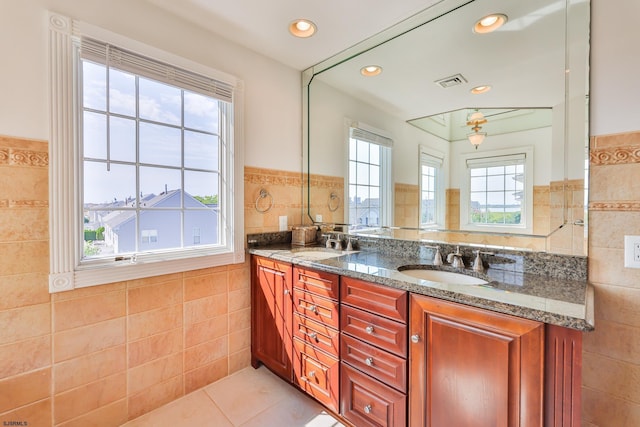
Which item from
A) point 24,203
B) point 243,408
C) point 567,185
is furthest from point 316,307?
point 24,203

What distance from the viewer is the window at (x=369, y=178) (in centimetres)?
204

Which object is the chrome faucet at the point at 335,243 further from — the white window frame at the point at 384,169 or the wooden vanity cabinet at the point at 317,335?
the wooden vanity cabinet at the point at 317,335

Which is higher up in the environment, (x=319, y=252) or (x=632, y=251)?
(x=632, y=251)

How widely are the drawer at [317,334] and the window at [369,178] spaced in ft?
2.79

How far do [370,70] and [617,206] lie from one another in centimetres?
163

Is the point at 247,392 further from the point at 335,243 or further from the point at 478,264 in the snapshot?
the point at 478,264

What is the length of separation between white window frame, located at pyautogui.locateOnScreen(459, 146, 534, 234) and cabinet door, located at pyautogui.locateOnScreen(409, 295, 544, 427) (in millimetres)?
668

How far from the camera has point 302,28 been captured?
70.9 inches

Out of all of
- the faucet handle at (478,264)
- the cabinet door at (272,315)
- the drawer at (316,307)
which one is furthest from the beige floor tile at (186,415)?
the faucet handle at (478,264)

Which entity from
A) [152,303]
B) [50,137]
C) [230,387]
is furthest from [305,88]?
[230,387]

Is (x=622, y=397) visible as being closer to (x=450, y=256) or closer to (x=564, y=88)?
(x=450, y=256)

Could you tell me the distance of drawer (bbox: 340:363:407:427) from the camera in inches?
48.1

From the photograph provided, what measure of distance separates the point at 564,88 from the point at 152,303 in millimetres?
2449

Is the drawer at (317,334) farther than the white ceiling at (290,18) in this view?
No
